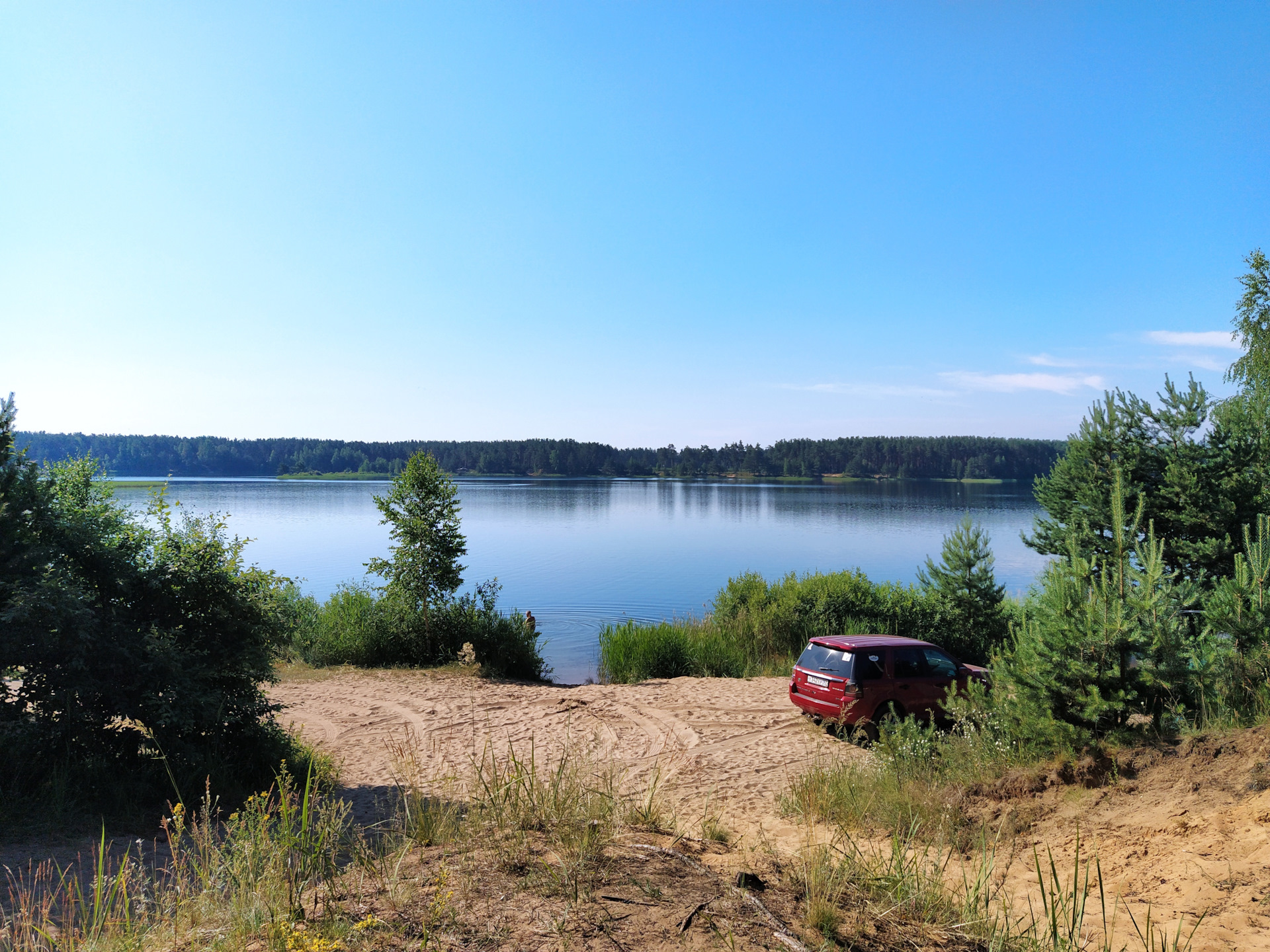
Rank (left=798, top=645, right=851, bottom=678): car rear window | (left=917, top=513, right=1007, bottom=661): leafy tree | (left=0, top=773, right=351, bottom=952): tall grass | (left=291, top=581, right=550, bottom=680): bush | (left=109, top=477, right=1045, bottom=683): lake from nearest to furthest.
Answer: (left=0, top=773, right=351, bottom=952): tall grass, (left=798, top=645, right=851, bottom=678): car rear window, (left=291, top=581, right=550, bottom=680): bush, (left=917, top=513, right=1007, bottom=661): leafy tree, (left=109, top=477, right=1045, bottom=683): lake

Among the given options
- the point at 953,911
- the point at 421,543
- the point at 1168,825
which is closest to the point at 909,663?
the point at 1168,825

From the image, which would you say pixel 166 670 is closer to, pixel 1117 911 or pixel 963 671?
pixel 1117 911

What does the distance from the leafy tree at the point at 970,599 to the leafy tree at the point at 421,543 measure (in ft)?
40.4

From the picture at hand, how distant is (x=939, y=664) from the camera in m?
11.7

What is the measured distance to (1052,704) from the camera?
6.72 m

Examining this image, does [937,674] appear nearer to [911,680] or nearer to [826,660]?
[911,680]

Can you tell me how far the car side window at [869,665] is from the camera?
11.1 meters

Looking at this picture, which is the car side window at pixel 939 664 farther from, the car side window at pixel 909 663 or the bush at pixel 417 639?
the bush at pixel 417 639

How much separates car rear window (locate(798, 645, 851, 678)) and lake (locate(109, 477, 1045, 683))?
885 centimetres

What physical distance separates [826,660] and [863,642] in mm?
693

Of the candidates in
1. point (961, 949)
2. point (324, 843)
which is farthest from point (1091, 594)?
point (324, 843)

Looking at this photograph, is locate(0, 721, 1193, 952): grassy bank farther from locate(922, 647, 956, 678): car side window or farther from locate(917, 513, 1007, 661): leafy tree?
locate(917, 513, 1007, 661): leafy tree

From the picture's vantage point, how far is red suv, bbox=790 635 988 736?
36.3ft

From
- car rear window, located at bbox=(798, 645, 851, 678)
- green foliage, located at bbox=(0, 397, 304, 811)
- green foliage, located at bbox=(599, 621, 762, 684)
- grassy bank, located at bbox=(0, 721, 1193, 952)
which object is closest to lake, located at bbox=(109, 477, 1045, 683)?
green foliage, located at bbox=(0, 397, 304, 811)
